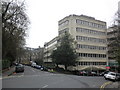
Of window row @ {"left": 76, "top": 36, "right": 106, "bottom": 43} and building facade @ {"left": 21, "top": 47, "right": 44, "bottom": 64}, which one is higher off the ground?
window row @ {"left": 76, "top": 36, "right": 106, "bottom": 43}

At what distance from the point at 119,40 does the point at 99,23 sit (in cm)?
3081

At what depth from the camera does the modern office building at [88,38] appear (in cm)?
5866

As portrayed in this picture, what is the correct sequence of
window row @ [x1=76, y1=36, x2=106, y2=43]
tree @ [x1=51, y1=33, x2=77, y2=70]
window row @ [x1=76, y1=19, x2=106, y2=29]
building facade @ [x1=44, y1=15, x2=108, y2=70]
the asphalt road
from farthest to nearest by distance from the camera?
window row @ [x1=76, y1=19, x2=106, y2=29] < window row @ [x1=76, y1=36, x2=106, y2=43] < building facade @ [x1=44, y1=15, x2=108, y2=70] < tree @ [x1=51, y1=33, x2=77, y2=70] < the asphalt road

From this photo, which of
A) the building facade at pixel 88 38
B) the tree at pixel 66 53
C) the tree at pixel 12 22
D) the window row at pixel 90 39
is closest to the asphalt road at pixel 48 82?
the tree at pixel 12 22

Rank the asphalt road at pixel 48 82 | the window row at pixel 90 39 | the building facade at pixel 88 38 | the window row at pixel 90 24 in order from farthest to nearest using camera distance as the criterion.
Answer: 1. the window row at pixel 90 24
2. the window row at pixel 90 39
3. the building facade at pixel 88 38
4. the asphalt road at pixel 48 82

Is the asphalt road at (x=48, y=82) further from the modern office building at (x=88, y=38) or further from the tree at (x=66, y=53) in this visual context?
the modern office building at (x=88, y=38)

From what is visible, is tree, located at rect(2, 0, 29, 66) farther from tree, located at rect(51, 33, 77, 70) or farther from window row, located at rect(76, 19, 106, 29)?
window row, located at rect(76, 19, 106, 29)

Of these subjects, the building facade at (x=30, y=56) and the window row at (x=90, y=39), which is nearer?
the window row at (x=90, y=39)

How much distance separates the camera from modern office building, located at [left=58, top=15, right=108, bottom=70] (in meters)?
58.7

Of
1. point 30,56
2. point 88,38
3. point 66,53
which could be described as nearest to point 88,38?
point 88,38

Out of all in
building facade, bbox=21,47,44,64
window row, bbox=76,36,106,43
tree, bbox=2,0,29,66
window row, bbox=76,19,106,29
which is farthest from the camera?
building facade, bbox=21,47,44,64

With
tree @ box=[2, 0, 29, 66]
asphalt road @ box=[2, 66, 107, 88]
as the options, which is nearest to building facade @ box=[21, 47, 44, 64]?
tree @ box=[2, 0, 29, 66]

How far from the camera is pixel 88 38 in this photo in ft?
203

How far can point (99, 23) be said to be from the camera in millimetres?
66812
